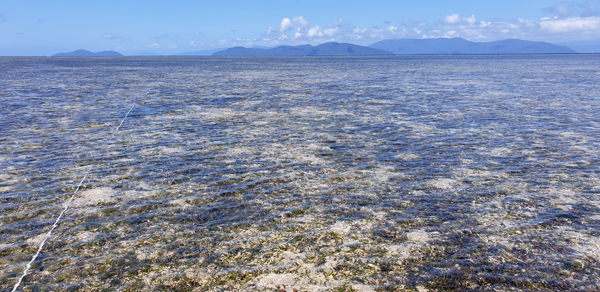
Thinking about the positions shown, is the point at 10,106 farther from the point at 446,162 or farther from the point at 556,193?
Answer: the point at 556,193

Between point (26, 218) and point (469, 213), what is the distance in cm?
1038

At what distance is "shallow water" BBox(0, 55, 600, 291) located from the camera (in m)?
6.91

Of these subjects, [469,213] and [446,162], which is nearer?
[469,213]

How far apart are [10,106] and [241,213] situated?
25297 millimetres

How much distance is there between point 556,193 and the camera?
35.3ft

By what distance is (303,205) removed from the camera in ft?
33.0

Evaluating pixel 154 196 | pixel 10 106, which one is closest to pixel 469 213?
pixel 154 196

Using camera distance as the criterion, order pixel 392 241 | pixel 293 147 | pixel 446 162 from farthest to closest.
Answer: pixel 293 147, pixel 446 162, pixel 392 241

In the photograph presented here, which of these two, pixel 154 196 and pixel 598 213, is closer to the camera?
pixel 598 213

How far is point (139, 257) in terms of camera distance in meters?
7.46

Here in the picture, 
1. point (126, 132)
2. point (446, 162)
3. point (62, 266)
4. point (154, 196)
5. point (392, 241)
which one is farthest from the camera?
point (126, 132)

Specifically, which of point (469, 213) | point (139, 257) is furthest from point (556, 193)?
point (139, 257)

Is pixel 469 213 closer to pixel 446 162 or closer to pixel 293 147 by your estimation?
pixel 446 162

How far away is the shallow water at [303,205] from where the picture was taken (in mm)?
6914
